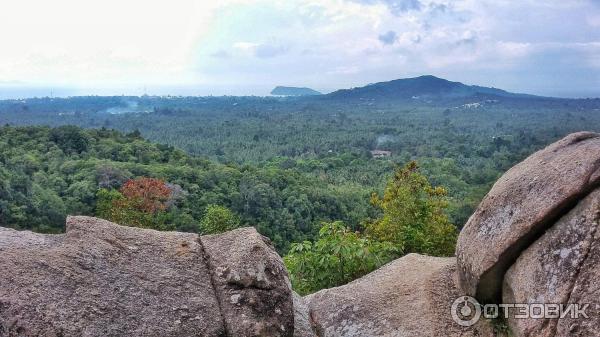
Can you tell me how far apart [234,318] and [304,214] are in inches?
1839

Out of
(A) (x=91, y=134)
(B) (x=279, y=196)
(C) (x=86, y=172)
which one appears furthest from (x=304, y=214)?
(A) (x=91, y=134)

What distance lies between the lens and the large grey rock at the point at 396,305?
7414mm

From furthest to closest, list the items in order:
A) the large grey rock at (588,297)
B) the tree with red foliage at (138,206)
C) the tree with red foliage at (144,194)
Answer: the tree with red foliage at (144,194) < the tree with red foliage at (138,206) < the large grey rock at (588,297)

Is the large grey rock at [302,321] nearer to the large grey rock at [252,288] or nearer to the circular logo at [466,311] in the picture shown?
the large grey rock at [252,288]

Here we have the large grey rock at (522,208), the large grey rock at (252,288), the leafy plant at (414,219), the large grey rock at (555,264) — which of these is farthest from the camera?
the leafy plant at (414,219)

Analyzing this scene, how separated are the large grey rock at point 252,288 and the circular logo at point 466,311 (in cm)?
249

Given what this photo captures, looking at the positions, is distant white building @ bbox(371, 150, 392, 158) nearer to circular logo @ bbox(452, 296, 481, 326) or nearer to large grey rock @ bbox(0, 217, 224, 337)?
circular logo @ bbox(452, 296, 481, 326)

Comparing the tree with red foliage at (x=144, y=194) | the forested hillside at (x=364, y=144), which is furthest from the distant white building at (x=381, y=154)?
the tree with red foliage at (x=144, y=194)

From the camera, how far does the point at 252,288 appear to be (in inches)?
268

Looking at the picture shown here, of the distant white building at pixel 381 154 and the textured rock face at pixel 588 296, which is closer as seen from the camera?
the textured rock face at pixel 588 296

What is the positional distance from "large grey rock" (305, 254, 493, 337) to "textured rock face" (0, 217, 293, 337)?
150 cm

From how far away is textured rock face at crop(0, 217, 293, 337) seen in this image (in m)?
5.60

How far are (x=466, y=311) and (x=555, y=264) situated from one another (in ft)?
5.85

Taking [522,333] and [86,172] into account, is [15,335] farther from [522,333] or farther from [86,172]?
[86,172]
